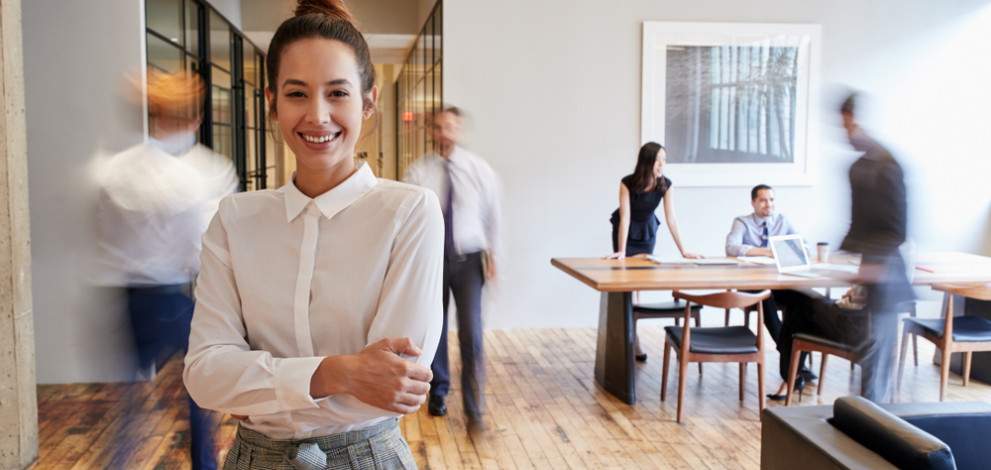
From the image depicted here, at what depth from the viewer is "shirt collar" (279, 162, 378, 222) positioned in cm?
110

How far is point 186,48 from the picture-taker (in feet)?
20.2

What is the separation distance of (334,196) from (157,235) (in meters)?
2.19

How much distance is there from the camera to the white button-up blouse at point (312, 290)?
106 cm

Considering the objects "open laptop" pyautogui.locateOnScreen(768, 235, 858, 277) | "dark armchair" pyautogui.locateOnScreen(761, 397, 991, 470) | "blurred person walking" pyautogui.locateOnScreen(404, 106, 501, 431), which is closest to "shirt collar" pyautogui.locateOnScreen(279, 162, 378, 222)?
"dark armchair" pyautogui.locateOnScreen(761, 397, 991, 470)

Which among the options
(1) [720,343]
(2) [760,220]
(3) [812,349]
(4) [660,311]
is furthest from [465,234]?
(2) [760,220]

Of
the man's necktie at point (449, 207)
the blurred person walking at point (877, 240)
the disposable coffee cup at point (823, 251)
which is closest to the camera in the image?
the blurred person walking at point (877, 240)

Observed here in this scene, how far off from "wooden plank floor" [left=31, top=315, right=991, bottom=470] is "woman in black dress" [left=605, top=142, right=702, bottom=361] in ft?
2.61

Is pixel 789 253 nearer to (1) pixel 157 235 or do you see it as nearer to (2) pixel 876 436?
(2) pixel 876 436

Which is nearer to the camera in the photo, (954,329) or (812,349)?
(812,349)

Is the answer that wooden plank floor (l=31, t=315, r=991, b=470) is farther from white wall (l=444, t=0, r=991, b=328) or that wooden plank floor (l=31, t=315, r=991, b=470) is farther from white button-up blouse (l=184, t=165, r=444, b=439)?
white button-up blouse (l=184, t=165, r=444, b=439)

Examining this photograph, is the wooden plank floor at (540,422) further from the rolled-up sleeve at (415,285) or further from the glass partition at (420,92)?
the glass partition at (420,92)

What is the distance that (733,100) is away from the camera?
22.2ft

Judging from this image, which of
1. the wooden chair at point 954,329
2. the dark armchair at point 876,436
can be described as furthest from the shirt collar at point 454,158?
the wooden chair at point 954,329

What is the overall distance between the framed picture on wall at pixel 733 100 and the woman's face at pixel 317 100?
5880 millimetres
